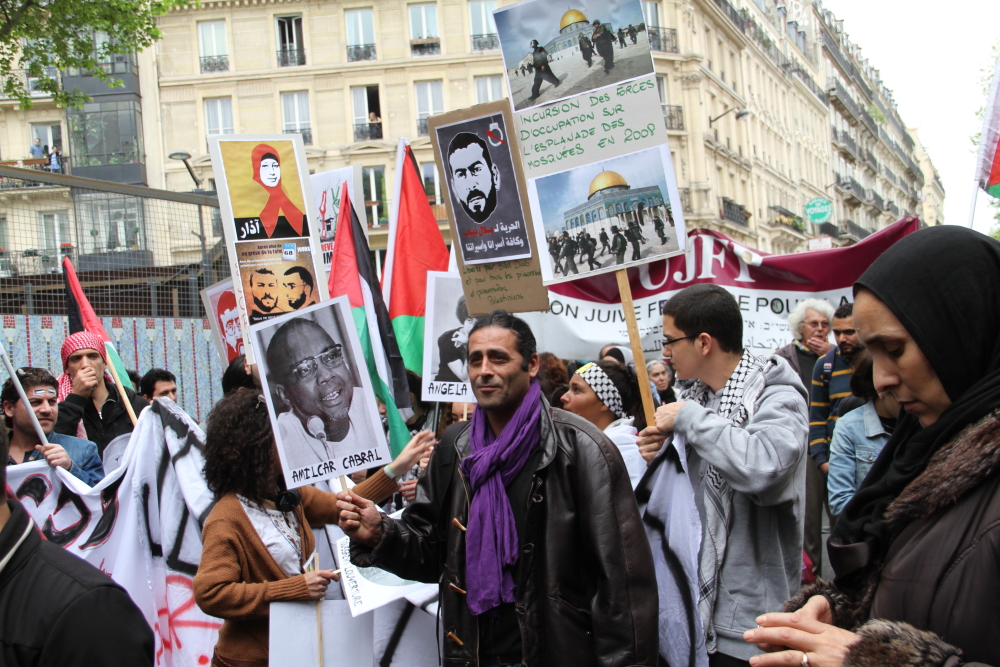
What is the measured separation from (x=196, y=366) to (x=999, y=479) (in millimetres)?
8265

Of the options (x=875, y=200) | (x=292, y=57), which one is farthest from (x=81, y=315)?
(x=875, y=200)

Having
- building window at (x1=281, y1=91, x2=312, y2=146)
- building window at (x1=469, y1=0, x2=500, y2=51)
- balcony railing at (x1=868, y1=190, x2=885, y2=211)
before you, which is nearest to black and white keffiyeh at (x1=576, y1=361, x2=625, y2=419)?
building window at (x1=281, y1=91, x2=312, y2=146)

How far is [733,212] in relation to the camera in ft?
127

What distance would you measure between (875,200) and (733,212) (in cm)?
3556

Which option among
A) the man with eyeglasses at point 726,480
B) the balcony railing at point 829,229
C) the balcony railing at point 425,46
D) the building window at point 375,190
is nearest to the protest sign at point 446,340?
the man with eyeglasses at point 726,480

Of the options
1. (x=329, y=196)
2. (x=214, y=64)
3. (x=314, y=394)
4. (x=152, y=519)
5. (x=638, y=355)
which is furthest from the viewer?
(x=214, y=64)

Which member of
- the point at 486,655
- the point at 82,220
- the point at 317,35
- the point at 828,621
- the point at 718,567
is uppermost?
the point at 317,35

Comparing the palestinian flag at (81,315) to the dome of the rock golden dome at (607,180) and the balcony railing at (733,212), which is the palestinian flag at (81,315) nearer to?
the dome of the rock golden dome at (607,180)

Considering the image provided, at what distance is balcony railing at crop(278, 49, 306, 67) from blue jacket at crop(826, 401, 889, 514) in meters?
30.9

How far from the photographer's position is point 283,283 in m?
4.54

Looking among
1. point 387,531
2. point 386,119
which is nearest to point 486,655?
point 387,531

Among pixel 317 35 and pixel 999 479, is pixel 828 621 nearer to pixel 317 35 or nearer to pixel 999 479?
pixel 999 479

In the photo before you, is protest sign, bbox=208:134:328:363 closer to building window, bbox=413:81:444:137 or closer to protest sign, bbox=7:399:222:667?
protest sign, bbox=7:399:222:667

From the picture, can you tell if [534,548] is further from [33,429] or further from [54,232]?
[54,232]
